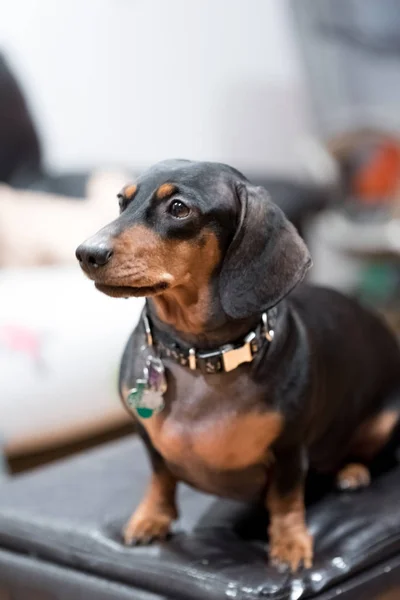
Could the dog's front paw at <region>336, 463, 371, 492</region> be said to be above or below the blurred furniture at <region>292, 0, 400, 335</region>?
above

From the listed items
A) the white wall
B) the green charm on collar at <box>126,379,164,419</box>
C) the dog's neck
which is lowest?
the white wall

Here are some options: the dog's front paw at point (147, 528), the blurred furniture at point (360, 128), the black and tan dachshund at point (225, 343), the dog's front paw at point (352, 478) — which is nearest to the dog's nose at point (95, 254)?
the black and tan dachshund at point (225, 343)

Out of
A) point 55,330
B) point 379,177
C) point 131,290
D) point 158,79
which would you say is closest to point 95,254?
point 131,290

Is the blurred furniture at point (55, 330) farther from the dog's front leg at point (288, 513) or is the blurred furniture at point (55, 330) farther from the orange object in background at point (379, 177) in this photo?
the orange object in background at point (379, 177)

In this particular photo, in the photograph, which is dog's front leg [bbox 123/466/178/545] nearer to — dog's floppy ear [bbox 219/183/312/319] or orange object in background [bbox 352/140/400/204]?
dog's floppy ear [bbox 219/183/312/319]

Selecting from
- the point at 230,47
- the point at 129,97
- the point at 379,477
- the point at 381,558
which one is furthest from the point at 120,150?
the point at 381,558

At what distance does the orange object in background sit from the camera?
2.76 metres

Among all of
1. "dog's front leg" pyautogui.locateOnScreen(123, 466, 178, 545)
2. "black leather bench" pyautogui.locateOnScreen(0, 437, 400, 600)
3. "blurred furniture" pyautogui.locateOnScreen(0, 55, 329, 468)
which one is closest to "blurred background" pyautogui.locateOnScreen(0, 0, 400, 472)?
"blurred furniture" pyautogui.locateOnScreen(0, 55, 329, 468)

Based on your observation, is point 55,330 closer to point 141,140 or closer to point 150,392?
point 150,392

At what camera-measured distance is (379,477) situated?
1.20 m

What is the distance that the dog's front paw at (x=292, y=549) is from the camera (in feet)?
3.21

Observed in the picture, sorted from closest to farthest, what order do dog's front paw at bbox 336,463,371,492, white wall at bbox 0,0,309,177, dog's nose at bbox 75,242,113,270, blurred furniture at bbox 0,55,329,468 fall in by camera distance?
dog's nose at bbox 75,242,113,270 < dog's front paw at bbox 336,463,371,492 < blurred furniture at bbox 0,55,329,468 < white wall at bbox 0,0,309,177

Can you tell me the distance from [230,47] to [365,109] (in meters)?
0.63

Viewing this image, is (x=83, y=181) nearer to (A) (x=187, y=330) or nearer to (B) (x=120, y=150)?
Result: (B) (x=120, y=150)
